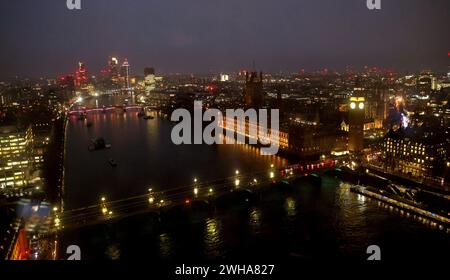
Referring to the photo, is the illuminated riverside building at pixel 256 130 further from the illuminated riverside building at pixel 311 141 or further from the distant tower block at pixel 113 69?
the distant tower block at pixel 113 69

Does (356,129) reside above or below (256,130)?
above

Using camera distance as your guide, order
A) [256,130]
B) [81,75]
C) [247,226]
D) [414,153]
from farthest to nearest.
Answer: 1. [81,75]
2. [256,130]
3. [414,153]
4. [247,226]

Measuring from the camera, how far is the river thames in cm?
425

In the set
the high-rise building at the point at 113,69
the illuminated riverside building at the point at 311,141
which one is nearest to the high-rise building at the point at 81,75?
the high-rise building at the point at 113,69

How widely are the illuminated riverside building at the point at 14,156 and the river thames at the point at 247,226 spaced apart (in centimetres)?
84

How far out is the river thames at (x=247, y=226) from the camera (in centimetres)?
425

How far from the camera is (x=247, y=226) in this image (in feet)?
16.2

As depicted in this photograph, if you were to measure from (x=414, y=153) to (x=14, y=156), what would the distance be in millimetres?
8042

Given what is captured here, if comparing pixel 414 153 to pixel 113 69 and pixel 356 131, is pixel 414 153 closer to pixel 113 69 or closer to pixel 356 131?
pixel 356 131

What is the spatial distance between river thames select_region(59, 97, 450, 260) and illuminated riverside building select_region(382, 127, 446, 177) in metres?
1.47

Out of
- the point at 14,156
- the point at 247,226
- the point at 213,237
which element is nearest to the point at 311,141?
the point at 247,226

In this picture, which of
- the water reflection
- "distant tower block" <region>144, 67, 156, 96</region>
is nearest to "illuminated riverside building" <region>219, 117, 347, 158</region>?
the water reflection

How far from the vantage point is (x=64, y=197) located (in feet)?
19.8

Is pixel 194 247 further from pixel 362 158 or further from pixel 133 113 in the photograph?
pixel 133 113
